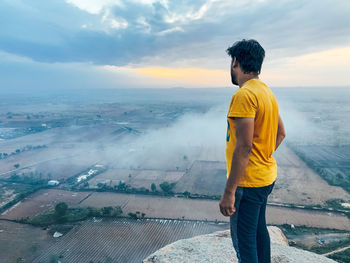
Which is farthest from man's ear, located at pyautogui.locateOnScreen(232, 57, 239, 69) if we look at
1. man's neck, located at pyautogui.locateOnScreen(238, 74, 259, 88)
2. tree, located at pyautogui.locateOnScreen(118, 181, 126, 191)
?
tree, located at pyautogui.locateOnScreen(118, 181, 126, 191)

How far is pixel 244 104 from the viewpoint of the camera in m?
2.11

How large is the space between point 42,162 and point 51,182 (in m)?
11.9

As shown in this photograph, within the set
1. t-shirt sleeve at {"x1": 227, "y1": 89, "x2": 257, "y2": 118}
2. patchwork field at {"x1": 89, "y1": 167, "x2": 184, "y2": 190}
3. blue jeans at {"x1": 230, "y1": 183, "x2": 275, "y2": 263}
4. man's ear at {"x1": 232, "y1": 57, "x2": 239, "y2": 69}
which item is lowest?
patchwork field at {"x1": 89, "y1": 167, "x2": 184, "y2": 190}

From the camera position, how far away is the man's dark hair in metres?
2.32

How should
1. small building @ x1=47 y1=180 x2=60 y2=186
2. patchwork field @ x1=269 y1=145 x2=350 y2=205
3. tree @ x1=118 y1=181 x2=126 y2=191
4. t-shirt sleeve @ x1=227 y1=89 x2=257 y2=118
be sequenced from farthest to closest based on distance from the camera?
small building @ x1=47 y1=180 x2=60 y2=186
tree @ x1=118 y1=181 x2=126 y2=191
patchwork field @ x1=269 y1=145 x2=350 y2=205
t-shirt sleeve @ x1=227 y1=89 x2=257 y2=118

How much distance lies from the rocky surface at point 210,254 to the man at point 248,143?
190cm

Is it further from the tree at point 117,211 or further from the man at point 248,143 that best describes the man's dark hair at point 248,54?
the tree at point 117,211

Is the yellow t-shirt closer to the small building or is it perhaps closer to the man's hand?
the man's hand

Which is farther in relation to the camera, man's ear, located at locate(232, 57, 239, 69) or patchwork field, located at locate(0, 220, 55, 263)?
patchwork field, located at locate(0, 220, 55, 263)

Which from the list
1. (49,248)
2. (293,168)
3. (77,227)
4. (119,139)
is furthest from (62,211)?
(119,139)

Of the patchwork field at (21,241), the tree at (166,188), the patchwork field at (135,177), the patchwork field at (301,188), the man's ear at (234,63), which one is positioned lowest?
the patchwork field at (301,188)

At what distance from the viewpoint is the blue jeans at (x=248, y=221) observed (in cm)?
248

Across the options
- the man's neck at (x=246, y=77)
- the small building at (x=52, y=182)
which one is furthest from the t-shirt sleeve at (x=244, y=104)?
the small building at (x=52, y=182)

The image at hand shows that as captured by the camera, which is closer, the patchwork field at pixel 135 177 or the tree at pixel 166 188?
the tree at pixel 166 188
